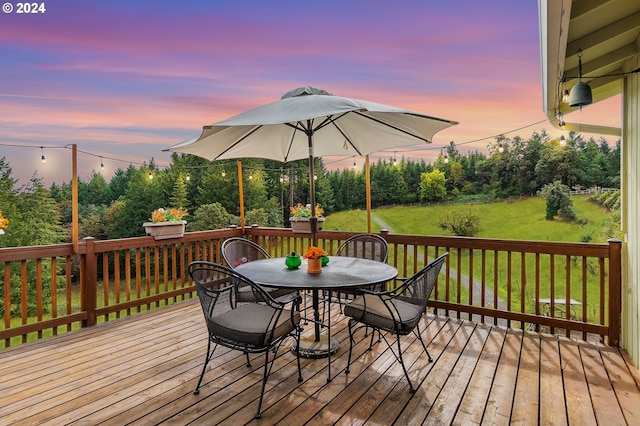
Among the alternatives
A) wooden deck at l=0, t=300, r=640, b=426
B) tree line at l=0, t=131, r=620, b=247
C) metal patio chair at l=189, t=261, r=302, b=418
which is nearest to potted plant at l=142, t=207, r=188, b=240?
wooden deck at l=0, t=300, r=640, b=426

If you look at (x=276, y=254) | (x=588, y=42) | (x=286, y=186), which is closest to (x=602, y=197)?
(x=588, y=42)

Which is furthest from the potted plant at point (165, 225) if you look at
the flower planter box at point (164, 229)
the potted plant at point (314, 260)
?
the potted plant at point (314, 260)

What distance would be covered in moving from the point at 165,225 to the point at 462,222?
431 inches

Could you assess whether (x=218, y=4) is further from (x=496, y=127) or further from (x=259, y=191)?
(x=259, y=191)

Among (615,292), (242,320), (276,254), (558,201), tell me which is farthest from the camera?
(558,201)

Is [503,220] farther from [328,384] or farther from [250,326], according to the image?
[250,326]

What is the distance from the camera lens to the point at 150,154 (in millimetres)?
14289

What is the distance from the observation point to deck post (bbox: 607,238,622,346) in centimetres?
329

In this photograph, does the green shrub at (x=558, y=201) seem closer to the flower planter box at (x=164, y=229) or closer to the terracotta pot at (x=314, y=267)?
the terracotta pot at (x=314, y=267)

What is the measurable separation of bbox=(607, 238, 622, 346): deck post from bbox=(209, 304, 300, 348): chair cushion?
3.00 metres

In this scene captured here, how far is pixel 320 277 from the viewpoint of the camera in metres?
2.89

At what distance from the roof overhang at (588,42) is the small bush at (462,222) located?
9165mm

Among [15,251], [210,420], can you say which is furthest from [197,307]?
[210,420]

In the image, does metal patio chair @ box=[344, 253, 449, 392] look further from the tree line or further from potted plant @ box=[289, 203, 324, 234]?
the tree line
